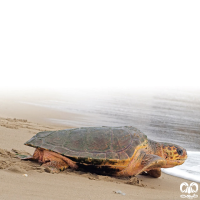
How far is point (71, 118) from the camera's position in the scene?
10078 millimetres

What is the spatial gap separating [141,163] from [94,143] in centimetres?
83

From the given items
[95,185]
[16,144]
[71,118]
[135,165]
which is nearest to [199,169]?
[135,165]

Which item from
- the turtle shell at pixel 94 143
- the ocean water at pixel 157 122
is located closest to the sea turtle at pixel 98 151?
the turtle shell at pixel 94 143

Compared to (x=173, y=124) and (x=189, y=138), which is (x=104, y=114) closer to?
(x=173, y=124)

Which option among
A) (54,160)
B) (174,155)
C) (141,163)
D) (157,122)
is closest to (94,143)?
(54,160)

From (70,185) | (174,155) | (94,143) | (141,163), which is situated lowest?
(70,185)

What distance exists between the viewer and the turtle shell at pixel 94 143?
12.3ft

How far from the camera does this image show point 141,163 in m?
4.05

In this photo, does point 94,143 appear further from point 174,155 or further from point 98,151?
point 174,155

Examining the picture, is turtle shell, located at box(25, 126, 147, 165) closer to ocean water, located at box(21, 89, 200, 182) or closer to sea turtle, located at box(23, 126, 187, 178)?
sea turtle, located at box(23, 126, 187, 178)

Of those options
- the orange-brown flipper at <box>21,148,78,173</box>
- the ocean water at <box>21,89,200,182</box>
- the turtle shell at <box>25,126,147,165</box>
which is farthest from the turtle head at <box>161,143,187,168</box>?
the orange-brown flipper at <box>21,148,78,173</box>

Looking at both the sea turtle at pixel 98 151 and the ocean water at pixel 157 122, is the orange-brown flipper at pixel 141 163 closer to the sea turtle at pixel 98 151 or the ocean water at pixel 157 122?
the sea turtle at pixel 98 151
